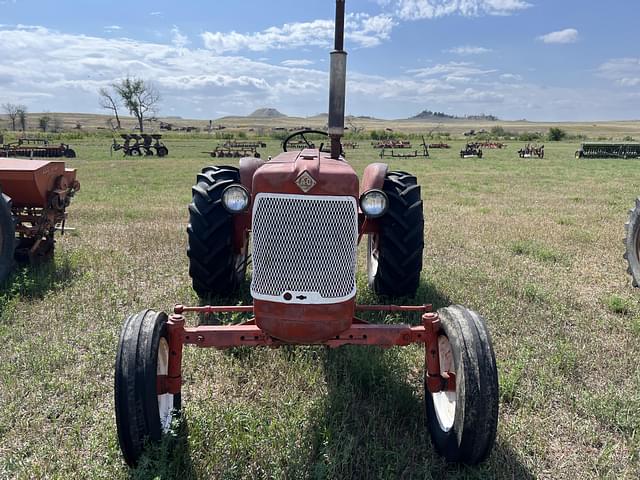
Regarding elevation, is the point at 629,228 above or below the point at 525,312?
above

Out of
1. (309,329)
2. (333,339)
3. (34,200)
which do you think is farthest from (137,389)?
(34,200)

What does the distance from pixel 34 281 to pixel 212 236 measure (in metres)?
2.45

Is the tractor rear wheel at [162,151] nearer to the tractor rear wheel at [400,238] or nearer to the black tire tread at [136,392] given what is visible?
the tractor rear wheel at [400,238]

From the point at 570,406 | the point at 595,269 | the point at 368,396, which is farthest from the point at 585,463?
the point at 595,269

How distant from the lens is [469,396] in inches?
103

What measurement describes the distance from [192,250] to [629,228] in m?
4.71

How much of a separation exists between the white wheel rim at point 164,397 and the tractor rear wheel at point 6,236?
3.18 meters

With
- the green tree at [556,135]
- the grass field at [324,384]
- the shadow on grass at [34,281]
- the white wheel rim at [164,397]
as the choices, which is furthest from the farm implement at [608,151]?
Result: the white wheel rim at [164,397]

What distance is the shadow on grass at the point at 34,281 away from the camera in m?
5.11

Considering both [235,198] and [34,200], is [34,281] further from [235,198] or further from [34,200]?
[235,198]

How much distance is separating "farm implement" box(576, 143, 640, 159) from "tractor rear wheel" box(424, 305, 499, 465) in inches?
1384

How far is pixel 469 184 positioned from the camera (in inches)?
643

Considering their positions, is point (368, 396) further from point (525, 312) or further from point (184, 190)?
point (184, 190)

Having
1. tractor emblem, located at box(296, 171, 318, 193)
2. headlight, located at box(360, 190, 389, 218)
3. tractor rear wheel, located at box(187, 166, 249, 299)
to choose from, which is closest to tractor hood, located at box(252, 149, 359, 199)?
tractor emblem, located at box(296, 171, 318, 193)
